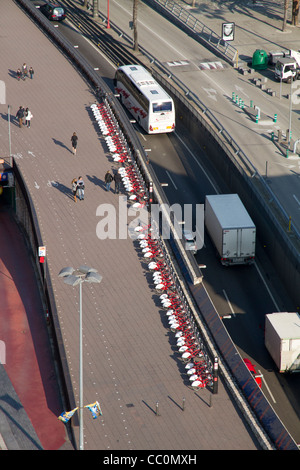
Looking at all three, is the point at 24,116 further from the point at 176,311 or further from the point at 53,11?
the point at 53,11

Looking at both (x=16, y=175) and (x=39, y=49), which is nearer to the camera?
(x=16, y=175)

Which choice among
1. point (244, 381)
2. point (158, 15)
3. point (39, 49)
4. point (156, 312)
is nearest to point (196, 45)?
point (158, 15)

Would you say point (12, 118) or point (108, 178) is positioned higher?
point (108, 178)

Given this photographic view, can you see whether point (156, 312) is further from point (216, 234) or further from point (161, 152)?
point (161, 152)

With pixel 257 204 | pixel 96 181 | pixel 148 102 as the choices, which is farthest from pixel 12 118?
pixel 257 204

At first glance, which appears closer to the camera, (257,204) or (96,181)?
(96,181)

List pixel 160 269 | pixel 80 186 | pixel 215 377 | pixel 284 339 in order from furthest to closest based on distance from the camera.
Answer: pixel 80 186 < pixel 160 269 < pixel 284 339 < pixel 215 377
